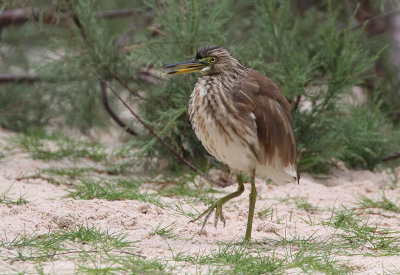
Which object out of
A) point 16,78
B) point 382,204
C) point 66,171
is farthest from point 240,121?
point 16,78

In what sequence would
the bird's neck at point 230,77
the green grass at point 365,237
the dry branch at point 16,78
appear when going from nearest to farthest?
1. the green grass at point 365,237
2. the bird's neck at point 230,77
3. the dry branch at point 16,78

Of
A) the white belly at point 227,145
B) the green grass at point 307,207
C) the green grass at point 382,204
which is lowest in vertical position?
the green grass at point 307,207

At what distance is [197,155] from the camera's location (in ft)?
19.2

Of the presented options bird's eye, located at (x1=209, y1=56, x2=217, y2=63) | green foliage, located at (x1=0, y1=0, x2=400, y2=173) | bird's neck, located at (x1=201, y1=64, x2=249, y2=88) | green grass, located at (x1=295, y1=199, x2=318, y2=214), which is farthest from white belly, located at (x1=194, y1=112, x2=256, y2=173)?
green foliage, located at (x1=0, y1=0, x2=400, y2=173)

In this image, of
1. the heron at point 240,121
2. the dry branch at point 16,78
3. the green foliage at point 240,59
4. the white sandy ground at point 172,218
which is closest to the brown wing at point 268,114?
the heron at point 240,121

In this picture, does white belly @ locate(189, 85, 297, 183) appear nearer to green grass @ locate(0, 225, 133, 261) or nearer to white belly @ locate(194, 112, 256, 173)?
white belly @ locate(194, 112, 256, 173)

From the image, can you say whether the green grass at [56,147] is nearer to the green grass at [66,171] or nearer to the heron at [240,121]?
the green grass at [66,171]

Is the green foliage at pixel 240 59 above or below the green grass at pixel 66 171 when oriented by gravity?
above

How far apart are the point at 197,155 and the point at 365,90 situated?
238 cm

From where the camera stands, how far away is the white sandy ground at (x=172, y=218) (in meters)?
3.36

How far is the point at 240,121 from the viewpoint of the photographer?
12.3 ft

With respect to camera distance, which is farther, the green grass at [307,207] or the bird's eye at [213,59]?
the green grass at [307,207]

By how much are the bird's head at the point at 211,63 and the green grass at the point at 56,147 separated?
2388mm

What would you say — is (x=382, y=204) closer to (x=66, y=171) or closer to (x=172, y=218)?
(x=172, y=218)
